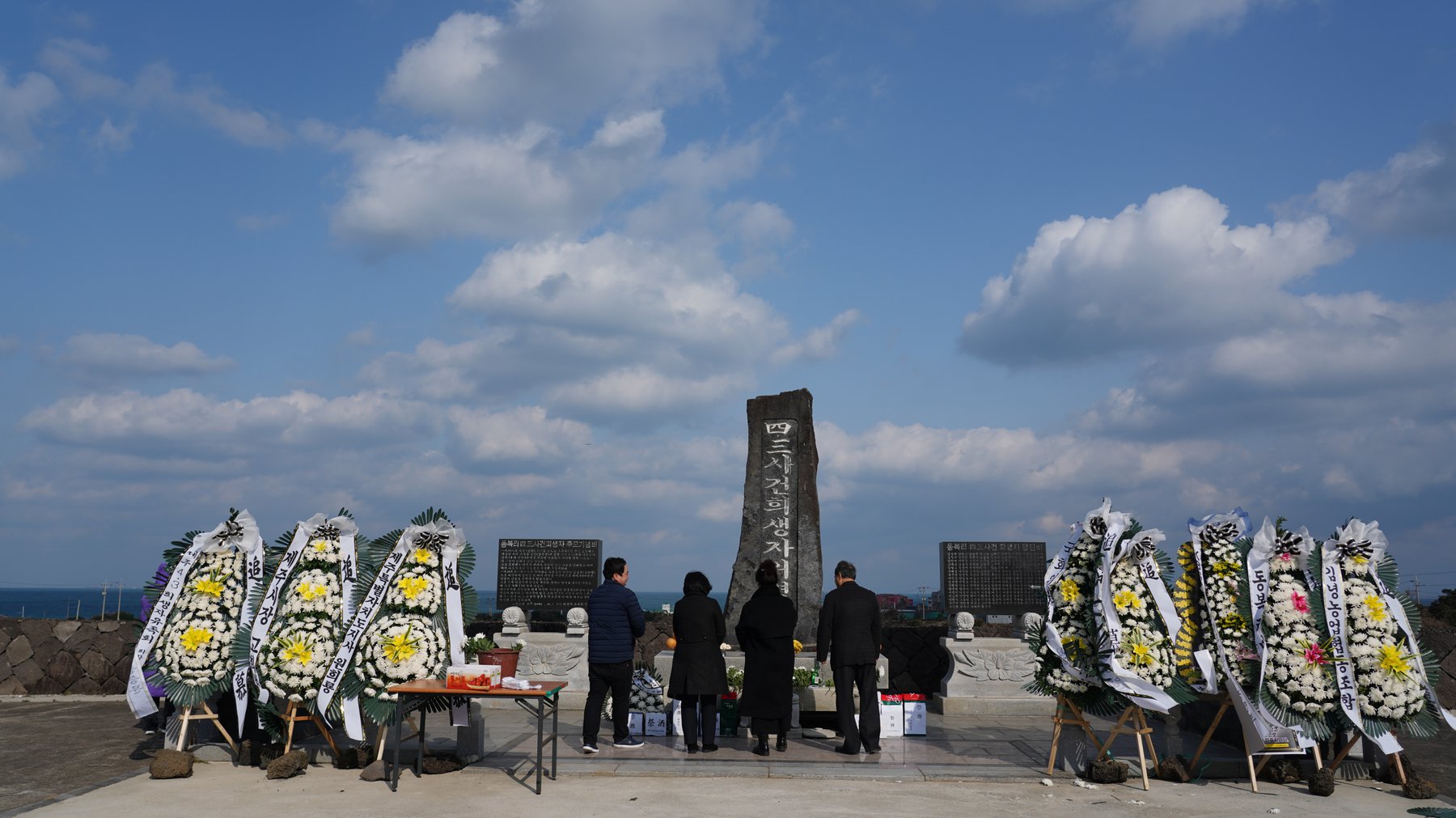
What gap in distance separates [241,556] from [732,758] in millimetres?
4624

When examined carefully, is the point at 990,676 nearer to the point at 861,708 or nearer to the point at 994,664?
the point at 994,664

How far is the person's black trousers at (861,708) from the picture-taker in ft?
30.0

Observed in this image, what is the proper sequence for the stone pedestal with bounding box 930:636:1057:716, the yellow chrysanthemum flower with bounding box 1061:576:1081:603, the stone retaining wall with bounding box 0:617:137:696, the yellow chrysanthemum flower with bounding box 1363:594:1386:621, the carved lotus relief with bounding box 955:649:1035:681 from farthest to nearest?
1. the stone retaining wall with bounding box 0:617:137:696
2. the carved lotus relief with bounding box 955:649:1035:681
3. the stone pedestal with bounding box 930:636:1057:716
4. the yellow chrysanthemum flower with bounding box 1061:576:1081:603
5. the yellow chrysanthemum flower with bounding box 1363:594:1386:621

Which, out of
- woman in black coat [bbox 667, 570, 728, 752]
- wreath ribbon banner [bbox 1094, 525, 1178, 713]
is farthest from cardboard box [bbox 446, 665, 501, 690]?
wreath ribbon banner [bbox 1094, 525, 1178, 713]

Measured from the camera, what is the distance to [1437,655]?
43.8 ft

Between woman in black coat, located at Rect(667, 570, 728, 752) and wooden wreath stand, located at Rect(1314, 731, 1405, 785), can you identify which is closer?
→ wooden wreath stand, located at Rect(1314, 731, 1405, 785)

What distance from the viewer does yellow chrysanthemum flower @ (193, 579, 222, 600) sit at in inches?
337

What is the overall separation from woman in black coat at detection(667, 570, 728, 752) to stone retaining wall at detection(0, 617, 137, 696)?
30.2 ft

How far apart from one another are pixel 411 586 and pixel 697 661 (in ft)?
8.50

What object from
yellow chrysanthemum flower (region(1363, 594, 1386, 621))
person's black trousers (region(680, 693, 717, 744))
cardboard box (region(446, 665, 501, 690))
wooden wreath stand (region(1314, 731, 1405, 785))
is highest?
yellow chrysanthemum flower (region(1363, 594, 1386, 621))

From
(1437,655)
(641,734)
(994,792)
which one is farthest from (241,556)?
(1437,655)

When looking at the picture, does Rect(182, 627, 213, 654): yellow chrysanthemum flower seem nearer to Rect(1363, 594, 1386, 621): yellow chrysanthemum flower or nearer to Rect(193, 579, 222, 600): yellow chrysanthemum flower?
Rect(193, 579, 222, 600): yellow chrysanthemum flower

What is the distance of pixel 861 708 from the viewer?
9.29 m

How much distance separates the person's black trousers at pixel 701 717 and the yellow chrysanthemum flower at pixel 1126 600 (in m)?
3.57
